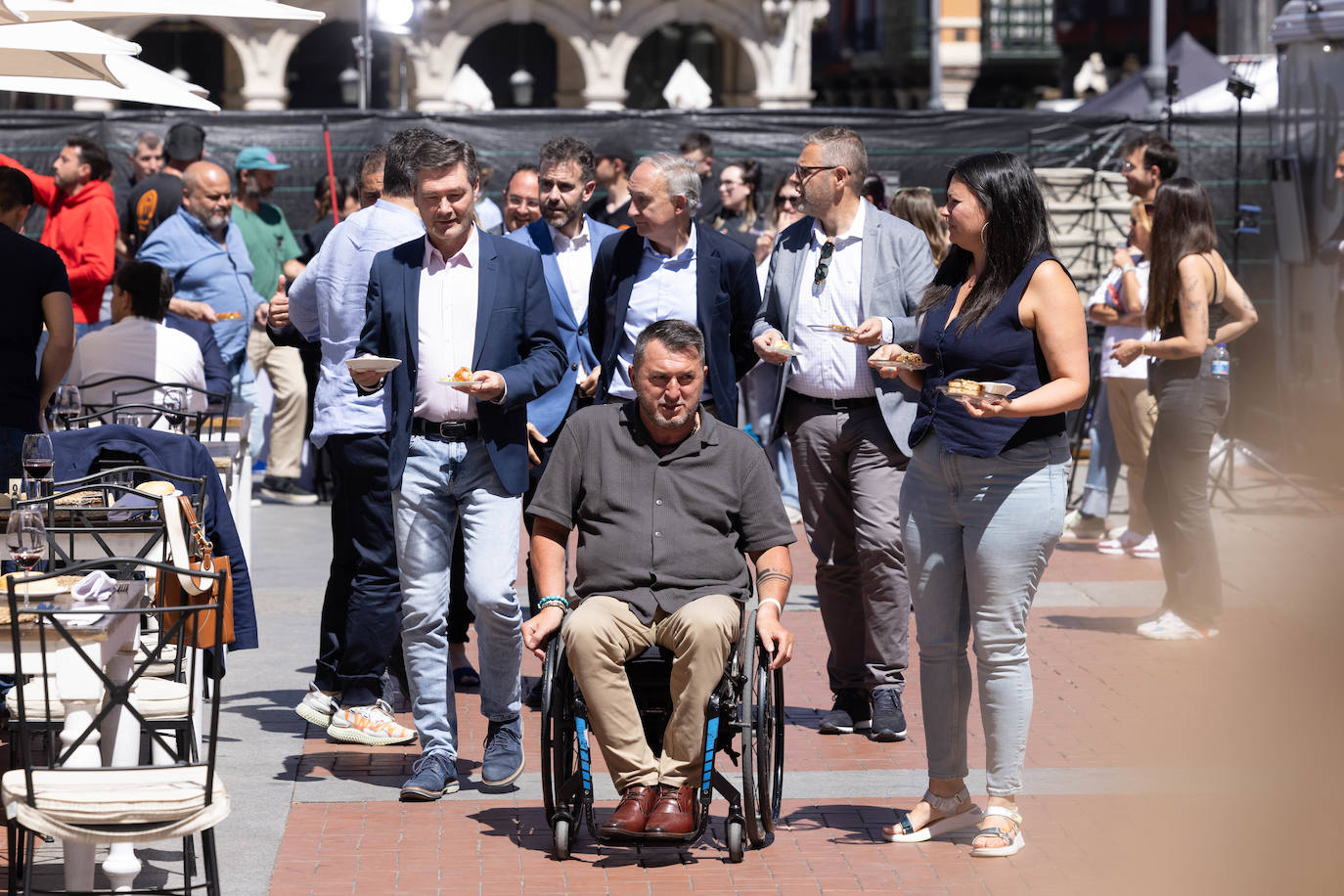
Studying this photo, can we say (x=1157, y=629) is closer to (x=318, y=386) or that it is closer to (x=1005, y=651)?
(x=1005, y=651)

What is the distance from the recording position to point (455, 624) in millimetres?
6891

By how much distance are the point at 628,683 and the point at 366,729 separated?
1557mm

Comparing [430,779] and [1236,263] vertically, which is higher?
[1236,263]

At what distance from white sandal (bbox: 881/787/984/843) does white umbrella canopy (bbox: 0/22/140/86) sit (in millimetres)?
3982

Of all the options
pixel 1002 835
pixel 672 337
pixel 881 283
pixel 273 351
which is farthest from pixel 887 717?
pixel 273 351

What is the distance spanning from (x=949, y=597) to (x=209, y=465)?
2317 millimetres

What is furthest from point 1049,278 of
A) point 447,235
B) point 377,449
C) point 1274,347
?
point 1274,347

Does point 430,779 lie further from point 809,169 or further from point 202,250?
point 202,250

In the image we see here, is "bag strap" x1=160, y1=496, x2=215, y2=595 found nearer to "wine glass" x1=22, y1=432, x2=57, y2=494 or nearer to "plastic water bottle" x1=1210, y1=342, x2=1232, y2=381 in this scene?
"wine glass" x1=22, y1=432, x2=57, y2=494

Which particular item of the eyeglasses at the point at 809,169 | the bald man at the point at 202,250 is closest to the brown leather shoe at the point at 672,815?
the eyeglasses at the point at 809,169

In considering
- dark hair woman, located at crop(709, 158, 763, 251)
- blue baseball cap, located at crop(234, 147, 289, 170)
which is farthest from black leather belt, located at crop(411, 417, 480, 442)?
blue baseball cap, located at crop(234, 147, 289, 170)

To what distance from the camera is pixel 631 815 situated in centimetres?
482

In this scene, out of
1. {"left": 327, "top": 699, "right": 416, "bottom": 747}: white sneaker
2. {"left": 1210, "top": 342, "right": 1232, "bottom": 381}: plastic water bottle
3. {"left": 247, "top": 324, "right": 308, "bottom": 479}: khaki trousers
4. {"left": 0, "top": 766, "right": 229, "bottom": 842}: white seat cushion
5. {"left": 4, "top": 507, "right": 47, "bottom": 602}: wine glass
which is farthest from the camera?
{"left": 247, "top": 324, "right": 308, "bottom": 479}: khaki trousers

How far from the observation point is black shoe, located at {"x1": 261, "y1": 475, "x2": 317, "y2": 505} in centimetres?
1194
